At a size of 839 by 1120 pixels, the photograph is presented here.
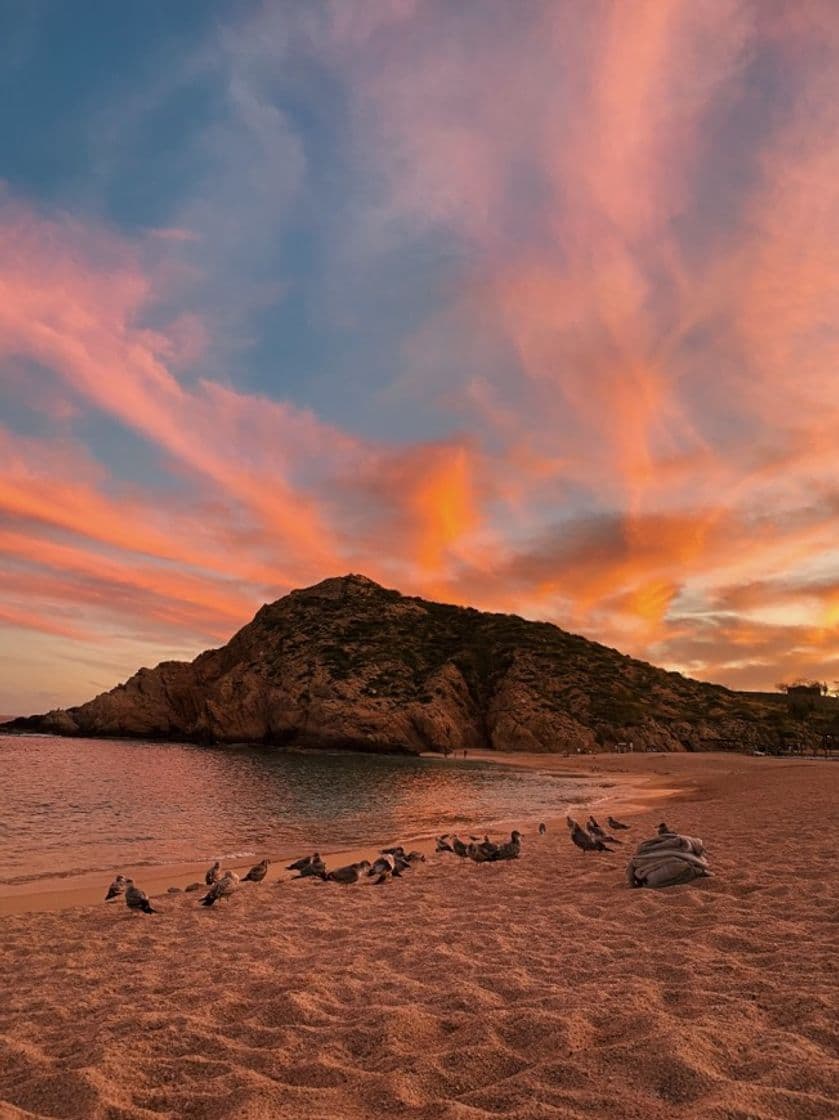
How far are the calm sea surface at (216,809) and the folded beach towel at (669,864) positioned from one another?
12413mm

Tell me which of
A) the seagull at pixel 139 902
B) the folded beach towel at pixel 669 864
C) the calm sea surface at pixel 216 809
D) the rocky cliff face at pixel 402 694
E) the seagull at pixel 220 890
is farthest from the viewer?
the rocky cliff face at pixel 402 694

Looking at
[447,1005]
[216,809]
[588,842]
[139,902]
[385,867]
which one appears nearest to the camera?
[447,1005]

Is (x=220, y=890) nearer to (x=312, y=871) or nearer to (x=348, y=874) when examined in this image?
(x=348, y=874)

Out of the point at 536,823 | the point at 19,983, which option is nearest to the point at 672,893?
the point at 19,983

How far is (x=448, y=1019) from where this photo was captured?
5.88 metres

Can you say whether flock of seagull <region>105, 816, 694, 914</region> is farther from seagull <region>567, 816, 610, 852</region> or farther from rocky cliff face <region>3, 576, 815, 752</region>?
rocky cliff face <region>3, 576, 815, 752</region>

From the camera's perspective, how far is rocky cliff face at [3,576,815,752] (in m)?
106

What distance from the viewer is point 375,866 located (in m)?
15.6

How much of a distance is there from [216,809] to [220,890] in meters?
19.1

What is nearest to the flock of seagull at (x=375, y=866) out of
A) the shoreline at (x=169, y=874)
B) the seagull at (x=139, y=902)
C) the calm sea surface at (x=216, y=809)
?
the seagull at (x=139, y=902)

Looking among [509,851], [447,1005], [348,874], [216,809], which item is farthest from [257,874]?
[216,809]

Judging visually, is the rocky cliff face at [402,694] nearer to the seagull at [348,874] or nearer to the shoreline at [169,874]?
the shoreline at [169,874]

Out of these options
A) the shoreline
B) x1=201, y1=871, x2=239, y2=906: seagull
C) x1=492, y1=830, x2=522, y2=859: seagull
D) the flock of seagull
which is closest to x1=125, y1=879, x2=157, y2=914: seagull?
the flock of seagull

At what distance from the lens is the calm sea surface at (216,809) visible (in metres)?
21.2
